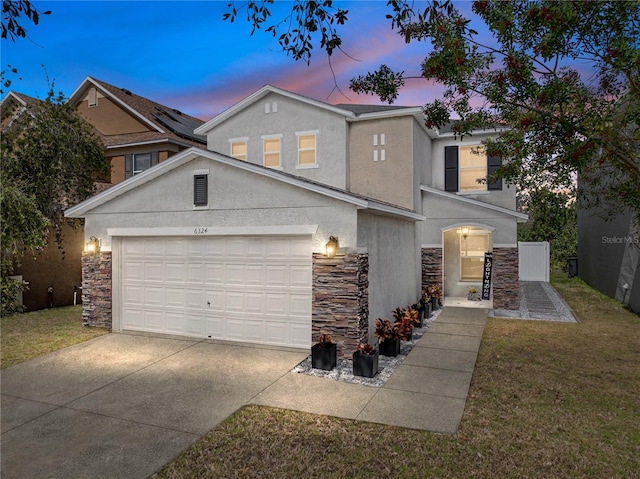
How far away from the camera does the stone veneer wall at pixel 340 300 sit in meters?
8.66

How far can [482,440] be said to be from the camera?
5.38 m

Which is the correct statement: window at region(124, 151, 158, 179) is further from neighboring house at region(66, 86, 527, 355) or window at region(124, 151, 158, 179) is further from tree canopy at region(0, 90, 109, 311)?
neighboring house at region(66, 86, 527, 355)

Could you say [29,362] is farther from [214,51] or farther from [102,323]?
[214,51]

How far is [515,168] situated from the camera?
8.19 meters

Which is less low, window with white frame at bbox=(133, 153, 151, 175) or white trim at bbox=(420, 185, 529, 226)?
window with white frame at bbox=(133, 153, 151, 175)

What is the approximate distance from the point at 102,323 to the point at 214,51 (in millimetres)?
8494

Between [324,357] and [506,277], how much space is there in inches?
362

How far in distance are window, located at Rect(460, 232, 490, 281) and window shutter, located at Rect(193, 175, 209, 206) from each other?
11.4m

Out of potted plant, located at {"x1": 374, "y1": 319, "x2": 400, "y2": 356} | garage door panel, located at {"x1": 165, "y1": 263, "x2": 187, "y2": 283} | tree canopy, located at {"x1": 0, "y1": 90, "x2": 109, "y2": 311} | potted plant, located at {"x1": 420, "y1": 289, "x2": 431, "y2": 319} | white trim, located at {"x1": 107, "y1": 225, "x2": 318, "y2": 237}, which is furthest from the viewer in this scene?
tree canopy, located at {"x1": 0, "y1": 90, "x2": 109, "y2": 311}

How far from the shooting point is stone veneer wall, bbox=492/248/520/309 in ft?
47.3

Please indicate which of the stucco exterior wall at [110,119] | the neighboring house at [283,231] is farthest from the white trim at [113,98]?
the neighboring house at [283,231]

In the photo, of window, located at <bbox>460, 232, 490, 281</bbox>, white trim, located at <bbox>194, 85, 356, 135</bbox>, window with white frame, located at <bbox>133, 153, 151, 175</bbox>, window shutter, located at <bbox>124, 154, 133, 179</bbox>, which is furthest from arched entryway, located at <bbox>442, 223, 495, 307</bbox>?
window shutter, located at <bbox>124, 154, 133, 179</bbox>

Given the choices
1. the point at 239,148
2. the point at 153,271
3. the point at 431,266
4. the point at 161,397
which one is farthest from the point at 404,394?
the point at 239,148

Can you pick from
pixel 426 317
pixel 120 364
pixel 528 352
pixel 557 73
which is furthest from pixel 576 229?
pixel 120 364
